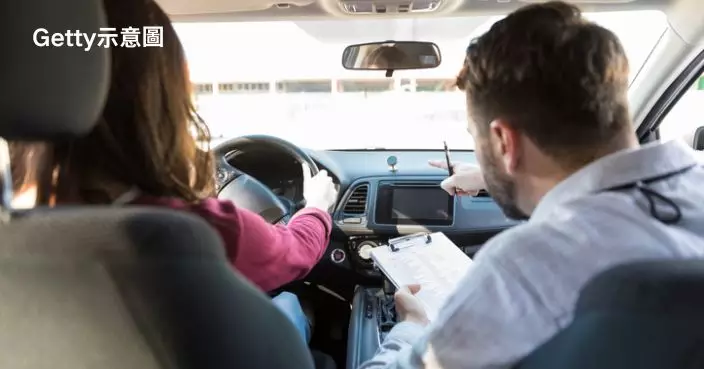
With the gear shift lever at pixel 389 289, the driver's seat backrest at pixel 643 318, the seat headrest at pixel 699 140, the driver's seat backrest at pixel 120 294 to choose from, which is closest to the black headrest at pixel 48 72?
the driver's seat backrest at pixel 120 294

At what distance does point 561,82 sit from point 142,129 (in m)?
0.80

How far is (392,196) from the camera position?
313cm

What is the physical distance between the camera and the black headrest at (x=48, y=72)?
115 cm

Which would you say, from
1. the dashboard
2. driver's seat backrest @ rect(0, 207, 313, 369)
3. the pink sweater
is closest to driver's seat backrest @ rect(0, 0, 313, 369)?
driver's seat backrest @ rect(0, 207, 313, 369)

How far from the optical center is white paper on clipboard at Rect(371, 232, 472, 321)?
84.9 inches

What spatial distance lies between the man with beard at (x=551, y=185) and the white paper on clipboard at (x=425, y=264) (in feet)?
1.69

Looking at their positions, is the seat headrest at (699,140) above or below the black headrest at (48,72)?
below

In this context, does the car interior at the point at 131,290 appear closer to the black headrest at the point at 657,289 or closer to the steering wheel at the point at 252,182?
the black headrest at the point at 657,289

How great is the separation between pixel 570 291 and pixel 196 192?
2.33 feet

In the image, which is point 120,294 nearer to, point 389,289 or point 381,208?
point 389,289

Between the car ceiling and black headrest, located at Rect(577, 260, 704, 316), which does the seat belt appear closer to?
black headrest, located at Rect(577, 260, 704, 316)

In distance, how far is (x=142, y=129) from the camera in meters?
1.37

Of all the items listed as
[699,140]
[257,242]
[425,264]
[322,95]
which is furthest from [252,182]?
[699,140]

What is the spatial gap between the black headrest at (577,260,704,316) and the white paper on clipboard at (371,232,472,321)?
3.28 feet
